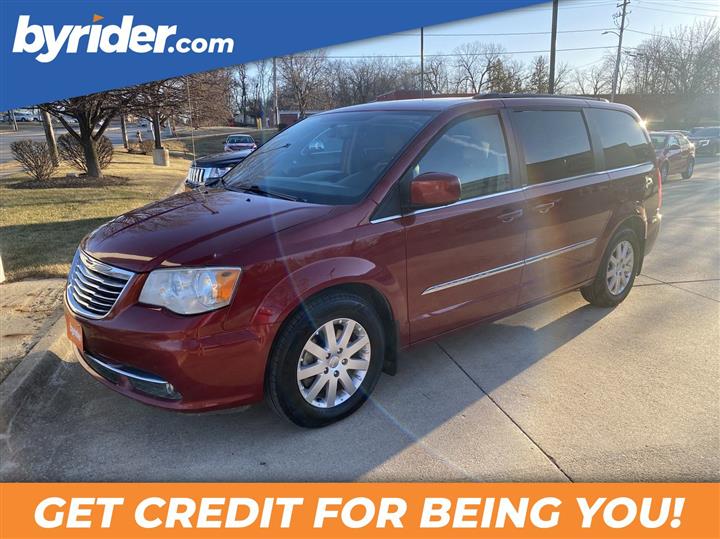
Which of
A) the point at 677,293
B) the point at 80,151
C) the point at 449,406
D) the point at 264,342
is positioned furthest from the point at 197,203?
the point at 80,151

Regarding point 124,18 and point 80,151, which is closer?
point 124,18

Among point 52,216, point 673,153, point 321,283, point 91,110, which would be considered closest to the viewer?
point 321,283

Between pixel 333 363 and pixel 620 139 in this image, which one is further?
pixel 620 139

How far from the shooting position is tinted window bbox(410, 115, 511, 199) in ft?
12.0

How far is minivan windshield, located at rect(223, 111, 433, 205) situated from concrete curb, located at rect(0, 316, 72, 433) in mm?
1764

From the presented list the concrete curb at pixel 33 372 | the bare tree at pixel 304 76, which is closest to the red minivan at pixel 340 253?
the concrete curb at pixel 33 372

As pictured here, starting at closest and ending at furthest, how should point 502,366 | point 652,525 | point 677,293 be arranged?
point 652,525 < point 502,366 < point 677,293

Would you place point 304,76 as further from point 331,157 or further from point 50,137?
point 331,157

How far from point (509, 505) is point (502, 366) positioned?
1487 millimetres

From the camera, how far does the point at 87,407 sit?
3.55 metres

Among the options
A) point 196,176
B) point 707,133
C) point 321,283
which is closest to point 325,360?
point 321,283

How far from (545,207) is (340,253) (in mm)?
1893

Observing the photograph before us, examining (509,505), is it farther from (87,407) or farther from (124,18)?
(124,18)

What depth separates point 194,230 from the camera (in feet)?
10.2
